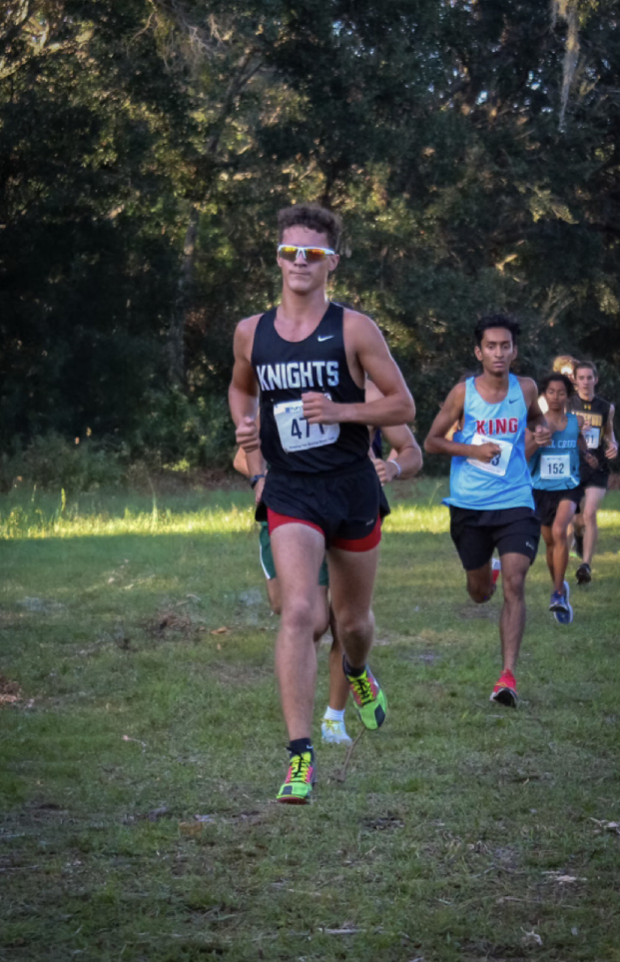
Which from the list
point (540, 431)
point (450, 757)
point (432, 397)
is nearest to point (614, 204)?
point (432, 397)

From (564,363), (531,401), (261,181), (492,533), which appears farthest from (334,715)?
(261,181)

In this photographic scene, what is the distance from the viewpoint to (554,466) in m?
11.5

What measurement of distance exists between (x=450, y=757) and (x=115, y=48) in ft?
71.7

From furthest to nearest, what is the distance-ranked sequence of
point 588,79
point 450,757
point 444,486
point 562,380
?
point 588,79 < point 444,486 < point 562,380 < point 450,757

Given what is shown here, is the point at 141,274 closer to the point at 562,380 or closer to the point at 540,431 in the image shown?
the point at 562,380

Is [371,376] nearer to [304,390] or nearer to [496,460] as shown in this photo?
[304,390]

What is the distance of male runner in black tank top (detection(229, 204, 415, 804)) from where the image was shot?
16.9 feet

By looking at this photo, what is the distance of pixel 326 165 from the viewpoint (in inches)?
1163

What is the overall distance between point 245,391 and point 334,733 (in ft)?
6.46

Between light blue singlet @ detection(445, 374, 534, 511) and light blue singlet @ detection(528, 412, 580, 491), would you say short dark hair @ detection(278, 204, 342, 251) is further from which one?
light blue singlet @ detection(528, 412, 580, 491)

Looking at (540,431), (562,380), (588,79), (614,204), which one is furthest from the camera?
(614,204)

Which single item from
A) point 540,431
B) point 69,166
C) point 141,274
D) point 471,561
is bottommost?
point 471,561

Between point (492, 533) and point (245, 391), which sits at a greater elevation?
point (245, 391)

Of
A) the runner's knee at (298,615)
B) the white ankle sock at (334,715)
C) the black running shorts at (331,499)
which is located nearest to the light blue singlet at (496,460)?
the white ankle sock at (334,715)
